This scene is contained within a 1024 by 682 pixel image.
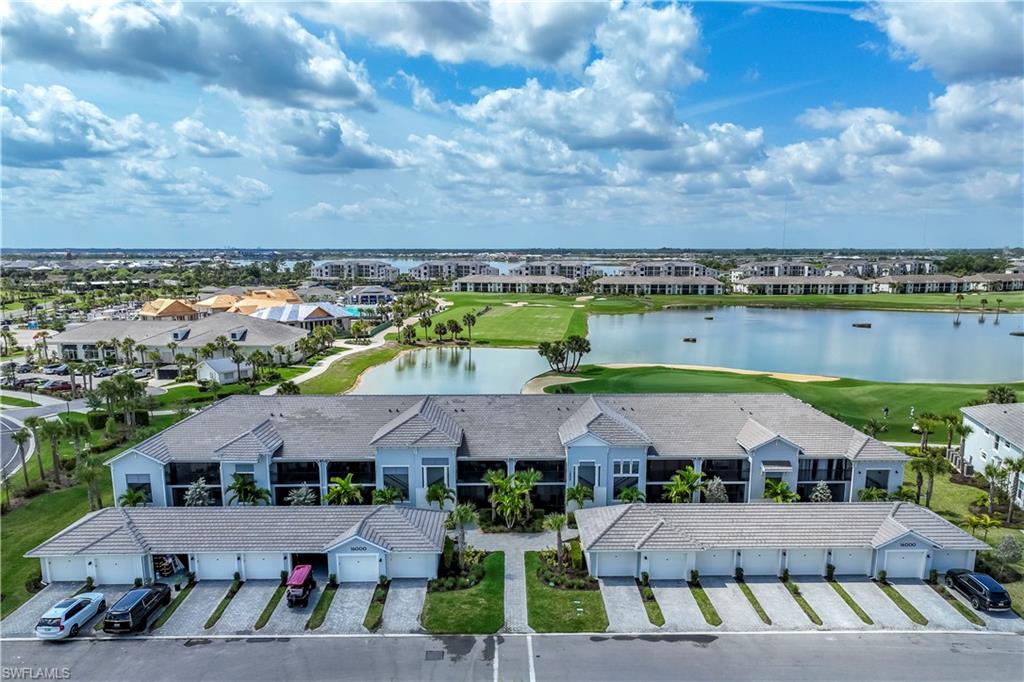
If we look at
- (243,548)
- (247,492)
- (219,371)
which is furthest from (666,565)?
(219,371)

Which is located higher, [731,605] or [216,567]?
[216,567]

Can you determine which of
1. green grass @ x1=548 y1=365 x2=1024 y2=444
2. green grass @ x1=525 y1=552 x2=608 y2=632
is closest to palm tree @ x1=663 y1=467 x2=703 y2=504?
green grass @ x1=525 y1=552 x2=608 y2=632

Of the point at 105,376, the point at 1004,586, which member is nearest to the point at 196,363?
the point at 105,376

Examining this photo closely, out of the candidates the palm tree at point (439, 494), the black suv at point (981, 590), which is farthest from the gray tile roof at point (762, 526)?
the palm tree at point (439, 494)

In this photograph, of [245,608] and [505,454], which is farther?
[505,454]

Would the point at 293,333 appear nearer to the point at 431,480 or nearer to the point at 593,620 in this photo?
the point at 431,480

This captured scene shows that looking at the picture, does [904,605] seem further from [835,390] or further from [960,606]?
[835,390]

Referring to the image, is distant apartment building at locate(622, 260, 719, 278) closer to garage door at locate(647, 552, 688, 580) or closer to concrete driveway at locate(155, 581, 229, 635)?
garage door at locate(647, 552, 688, 580)
